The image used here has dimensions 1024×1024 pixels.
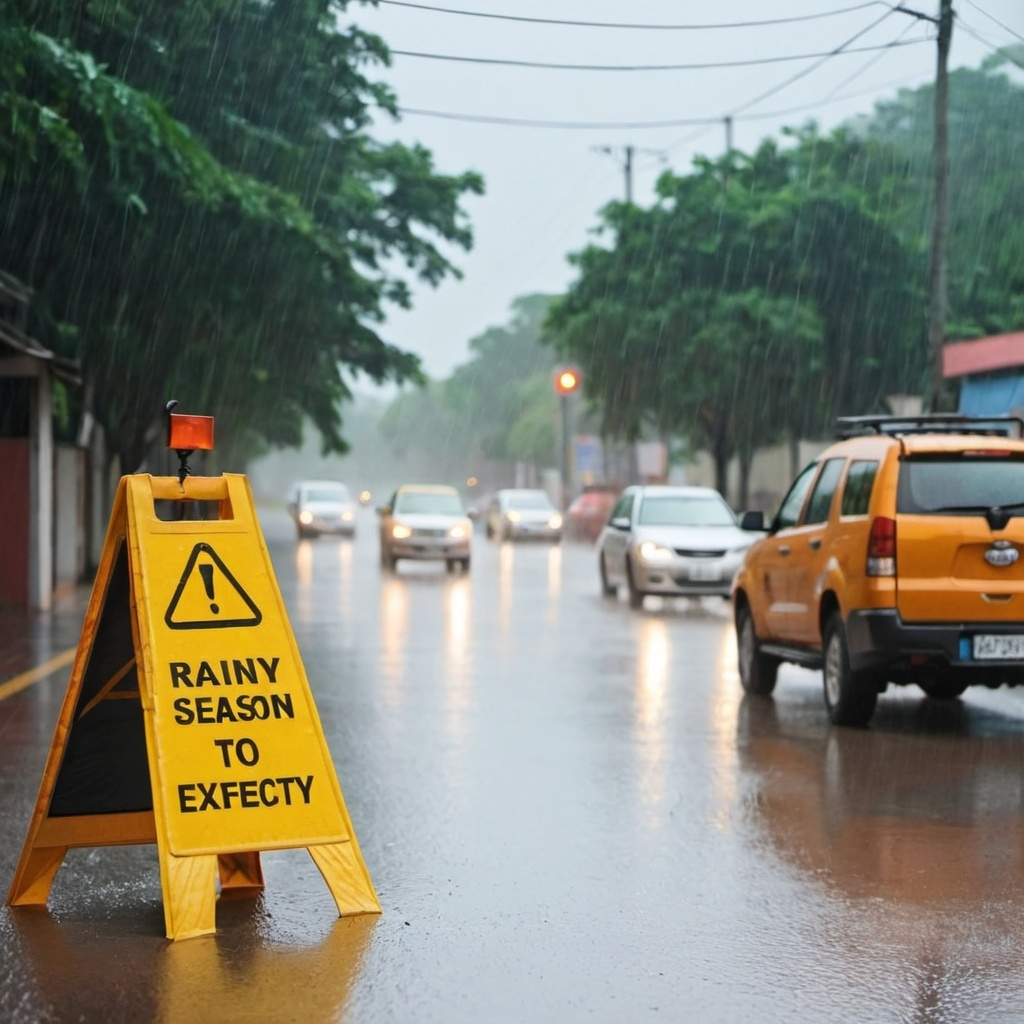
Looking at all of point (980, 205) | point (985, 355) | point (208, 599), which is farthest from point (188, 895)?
point (980, 205)

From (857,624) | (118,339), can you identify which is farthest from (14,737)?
(118,339)

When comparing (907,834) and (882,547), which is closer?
(907,834)

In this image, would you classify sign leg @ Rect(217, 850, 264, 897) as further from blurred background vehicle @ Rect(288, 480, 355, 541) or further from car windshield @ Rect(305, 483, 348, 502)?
car windshield @ Rect(305, 483, 348, 502)

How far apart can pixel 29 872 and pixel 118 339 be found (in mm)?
19204

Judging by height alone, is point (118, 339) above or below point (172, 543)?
above

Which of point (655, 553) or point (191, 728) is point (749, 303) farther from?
point (191, 728)

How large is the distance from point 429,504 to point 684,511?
8.84m

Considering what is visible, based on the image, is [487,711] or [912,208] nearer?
[487,711]

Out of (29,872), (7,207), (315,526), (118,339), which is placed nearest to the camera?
(29,872)

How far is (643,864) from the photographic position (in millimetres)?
6977

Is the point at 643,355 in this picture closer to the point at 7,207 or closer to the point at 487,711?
the point at 7,207

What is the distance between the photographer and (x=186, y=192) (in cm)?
2056

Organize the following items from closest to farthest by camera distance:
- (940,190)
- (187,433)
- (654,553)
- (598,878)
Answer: (187,433)
(598,878)
(654,553)
(940,190)

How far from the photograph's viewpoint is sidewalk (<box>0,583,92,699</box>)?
14188mm
